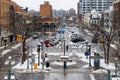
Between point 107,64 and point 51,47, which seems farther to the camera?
point 51,47

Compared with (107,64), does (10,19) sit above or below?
above

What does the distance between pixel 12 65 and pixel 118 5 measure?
126 ft

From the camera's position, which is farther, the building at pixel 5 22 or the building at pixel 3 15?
the building at pixel 3 15

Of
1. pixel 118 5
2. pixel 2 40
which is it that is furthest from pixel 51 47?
pixel 118 5

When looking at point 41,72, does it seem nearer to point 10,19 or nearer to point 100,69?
point 100,69

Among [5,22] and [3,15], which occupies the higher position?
[3,15]

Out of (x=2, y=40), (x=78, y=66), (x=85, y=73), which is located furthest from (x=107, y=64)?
(x=2, y=40)

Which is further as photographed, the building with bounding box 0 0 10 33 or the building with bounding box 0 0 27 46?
the building with bounding box 0 0 10 33

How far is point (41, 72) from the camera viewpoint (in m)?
36.6

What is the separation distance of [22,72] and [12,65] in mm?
5619

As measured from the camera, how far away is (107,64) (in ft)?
136

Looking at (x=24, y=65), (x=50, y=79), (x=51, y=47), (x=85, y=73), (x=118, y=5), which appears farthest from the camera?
(x=118, y=5)

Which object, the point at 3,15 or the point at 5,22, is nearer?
the point at 3,15

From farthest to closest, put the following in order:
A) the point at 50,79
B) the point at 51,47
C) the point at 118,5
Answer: the point at 118,5 < the point at 51,47 < the point at 50,79
